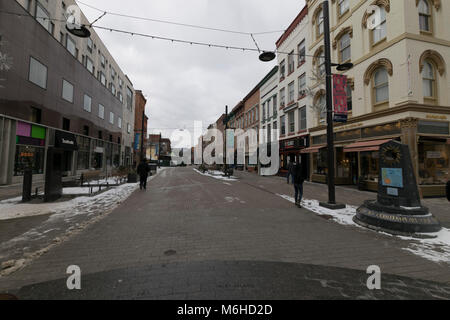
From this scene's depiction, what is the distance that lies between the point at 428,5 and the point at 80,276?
18924mm

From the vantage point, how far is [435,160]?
10609mm

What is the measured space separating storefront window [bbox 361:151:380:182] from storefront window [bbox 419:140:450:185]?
201 cm

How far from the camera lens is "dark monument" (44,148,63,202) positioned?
26.5 ft

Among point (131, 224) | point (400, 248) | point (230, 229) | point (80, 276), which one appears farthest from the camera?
point (131, 224)

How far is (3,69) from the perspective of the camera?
11977 mm

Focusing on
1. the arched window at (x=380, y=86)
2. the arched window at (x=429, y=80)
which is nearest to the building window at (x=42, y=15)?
the arched window at (x=380, y=86)

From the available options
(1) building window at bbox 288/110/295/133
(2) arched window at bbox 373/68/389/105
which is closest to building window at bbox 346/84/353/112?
(2) arched window at bbox 373/68/389/105

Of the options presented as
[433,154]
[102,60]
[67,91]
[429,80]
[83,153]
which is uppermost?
[102,60]

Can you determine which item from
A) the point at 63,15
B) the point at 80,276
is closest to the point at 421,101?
the point at 80,276

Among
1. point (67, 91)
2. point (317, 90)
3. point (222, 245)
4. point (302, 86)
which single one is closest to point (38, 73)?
point (67, 91)

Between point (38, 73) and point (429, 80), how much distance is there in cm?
2590

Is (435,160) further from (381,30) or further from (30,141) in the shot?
(30,141)

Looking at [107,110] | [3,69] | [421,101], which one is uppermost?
[107,110]
